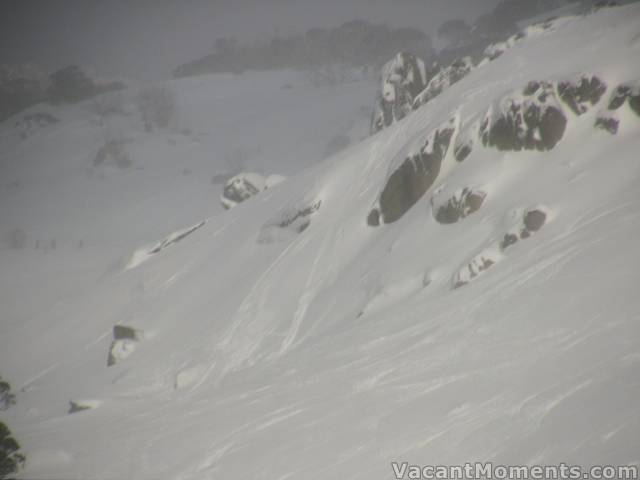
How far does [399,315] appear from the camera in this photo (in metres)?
14.8

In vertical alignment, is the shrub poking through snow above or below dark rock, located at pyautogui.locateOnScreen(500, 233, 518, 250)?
below

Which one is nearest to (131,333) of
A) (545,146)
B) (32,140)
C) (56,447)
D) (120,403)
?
(120,403)

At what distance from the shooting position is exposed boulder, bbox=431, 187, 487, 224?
17.7 metres

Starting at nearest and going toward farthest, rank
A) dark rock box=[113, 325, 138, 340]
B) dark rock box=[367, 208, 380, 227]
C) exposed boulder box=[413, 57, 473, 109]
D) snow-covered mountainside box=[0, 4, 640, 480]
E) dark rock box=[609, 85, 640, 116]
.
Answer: snow-covered mountainside box=[0, 4, 640, 480]
dark rock box=[609, 85, 640, 116]
dark rock box=[367, 208, 380, 227]
dark rock box=[113, 325, 138, 340]
exposed boulder box=[413, 57, 473, 109]

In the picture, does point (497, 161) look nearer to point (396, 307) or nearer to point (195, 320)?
point (396, 307)

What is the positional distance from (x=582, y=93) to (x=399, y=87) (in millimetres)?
21035

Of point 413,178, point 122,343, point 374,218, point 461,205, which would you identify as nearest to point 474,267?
point 461,205

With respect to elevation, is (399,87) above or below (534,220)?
above

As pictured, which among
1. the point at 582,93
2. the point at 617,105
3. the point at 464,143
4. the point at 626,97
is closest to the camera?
the point at 626,97

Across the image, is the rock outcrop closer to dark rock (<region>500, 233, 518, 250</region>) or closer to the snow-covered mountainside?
the snow-covered mountainside

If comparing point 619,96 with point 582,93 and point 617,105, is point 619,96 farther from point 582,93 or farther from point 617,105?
point 582,93

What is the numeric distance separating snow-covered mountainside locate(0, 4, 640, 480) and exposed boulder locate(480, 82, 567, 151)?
8 cm

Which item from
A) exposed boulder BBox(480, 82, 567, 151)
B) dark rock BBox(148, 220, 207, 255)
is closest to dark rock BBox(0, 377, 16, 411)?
dark rock BBox(148, 220, 207, 255)

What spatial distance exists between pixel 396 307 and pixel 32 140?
98336 millimetres
